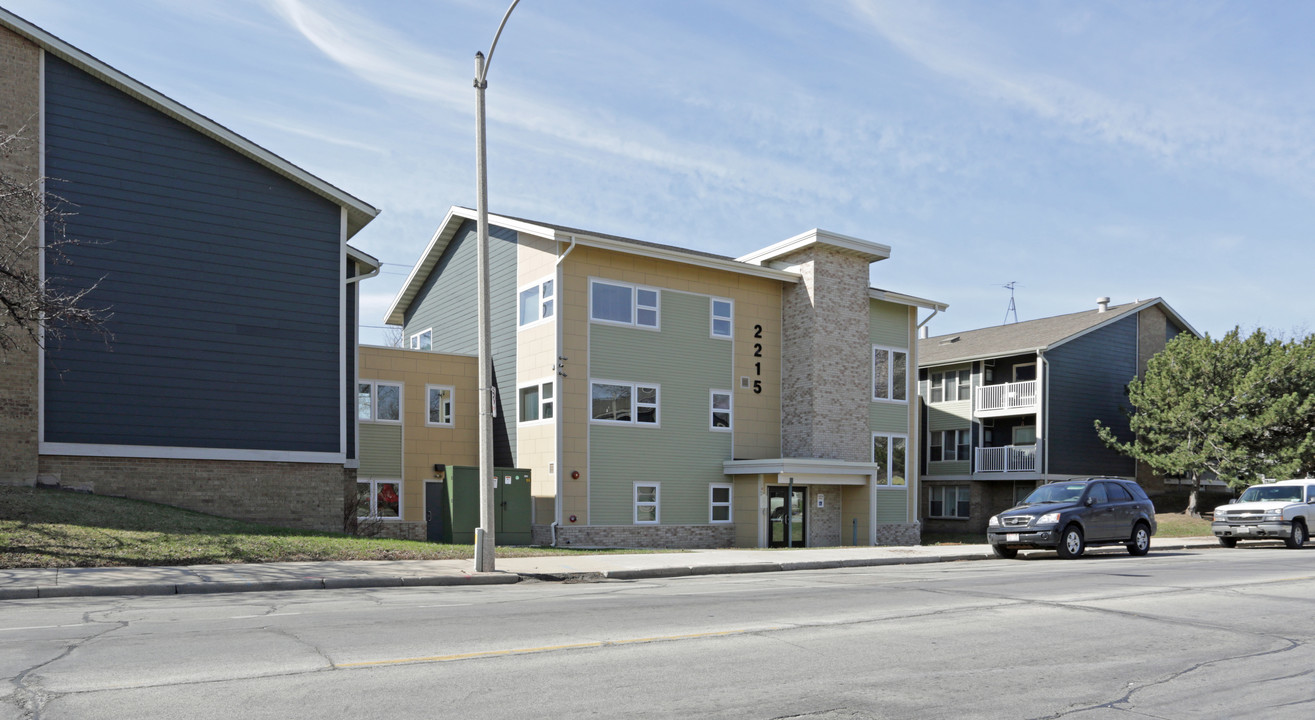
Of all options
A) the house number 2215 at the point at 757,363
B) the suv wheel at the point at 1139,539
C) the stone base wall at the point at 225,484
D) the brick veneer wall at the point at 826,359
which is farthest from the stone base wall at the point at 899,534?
the stone base wall at the point at 225,484

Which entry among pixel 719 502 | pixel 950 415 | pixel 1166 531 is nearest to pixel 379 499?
pixel 719 502

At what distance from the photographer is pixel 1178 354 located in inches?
1464

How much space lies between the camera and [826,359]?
29.9 meters

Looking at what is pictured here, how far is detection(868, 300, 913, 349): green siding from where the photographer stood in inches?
1272

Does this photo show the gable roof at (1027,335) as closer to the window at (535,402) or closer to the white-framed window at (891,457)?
the white-framed window at (891,457)

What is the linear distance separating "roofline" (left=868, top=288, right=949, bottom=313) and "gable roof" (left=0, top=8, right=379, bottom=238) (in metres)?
16.1

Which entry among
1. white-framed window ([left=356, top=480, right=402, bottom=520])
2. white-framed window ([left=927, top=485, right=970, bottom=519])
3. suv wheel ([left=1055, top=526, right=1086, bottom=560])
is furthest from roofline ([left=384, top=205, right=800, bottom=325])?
white-framed window ([left=927, top=485, right=970, bottom=519])

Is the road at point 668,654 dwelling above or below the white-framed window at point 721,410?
below

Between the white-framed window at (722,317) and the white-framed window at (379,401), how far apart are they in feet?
30.6

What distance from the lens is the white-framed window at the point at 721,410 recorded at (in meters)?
29.3

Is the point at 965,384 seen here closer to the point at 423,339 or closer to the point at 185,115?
the point at 423,339

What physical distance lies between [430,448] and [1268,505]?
2267 cm

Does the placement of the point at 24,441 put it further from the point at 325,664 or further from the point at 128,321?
the point at 325,664

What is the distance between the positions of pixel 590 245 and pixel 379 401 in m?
7.42
